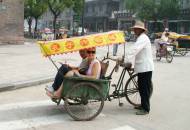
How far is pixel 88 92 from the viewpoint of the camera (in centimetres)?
863

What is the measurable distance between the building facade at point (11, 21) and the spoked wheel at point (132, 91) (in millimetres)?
25679

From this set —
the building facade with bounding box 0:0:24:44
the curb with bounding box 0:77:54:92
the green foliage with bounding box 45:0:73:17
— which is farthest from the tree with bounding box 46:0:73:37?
the curb with bounding box 0:77:54:92

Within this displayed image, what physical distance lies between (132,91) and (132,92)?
0.03m

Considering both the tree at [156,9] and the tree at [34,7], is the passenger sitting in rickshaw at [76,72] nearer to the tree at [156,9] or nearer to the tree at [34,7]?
the tree at [34,7]

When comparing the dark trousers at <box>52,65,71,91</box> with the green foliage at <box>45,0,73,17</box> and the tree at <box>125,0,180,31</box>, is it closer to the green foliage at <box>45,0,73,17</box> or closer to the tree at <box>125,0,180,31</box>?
the green foliage at <box>45,0,73,17</box>

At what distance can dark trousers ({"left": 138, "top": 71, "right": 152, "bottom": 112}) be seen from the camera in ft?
30.2

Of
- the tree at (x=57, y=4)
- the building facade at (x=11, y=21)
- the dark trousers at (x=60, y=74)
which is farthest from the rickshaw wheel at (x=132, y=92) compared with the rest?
the tree at (x=57, y=4)

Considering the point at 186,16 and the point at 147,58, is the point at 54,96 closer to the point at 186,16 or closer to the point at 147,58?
the point at 147,58

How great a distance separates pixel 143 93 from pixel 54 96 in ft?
5.93

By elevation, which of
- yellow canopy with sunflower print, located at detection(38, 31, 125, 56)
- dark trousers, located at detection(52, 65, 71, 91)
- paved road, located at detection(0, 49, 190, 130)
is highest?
yellow canopy with sunflower print, located at detection(38, 31, 125, 56)

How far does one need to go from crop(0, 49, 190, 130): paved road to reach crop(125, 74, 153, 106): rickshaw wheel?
0.61ft

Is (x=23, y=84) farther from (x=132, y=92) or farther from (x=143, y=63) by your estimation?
(x=143, y=63)

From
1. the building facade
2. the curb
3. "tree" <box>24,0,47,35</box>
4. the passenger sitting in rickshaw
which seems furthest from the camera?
"tree" <box>24,0,47,35</box>

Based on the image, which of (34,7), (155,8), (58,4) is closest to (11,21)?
(58,4)
